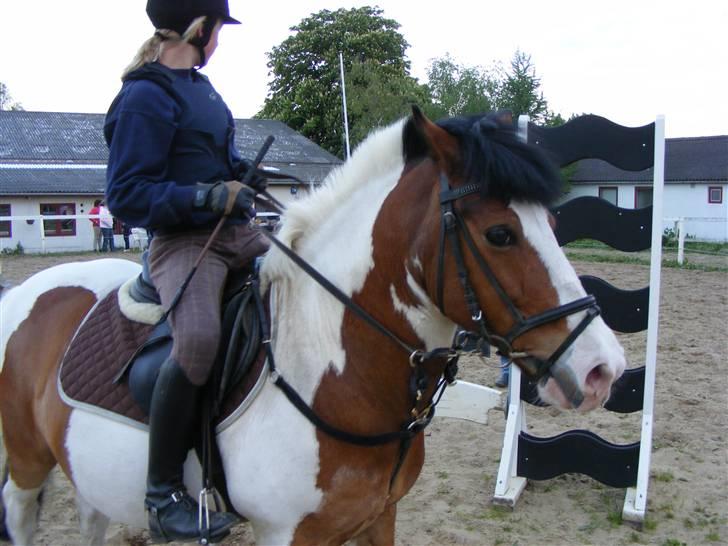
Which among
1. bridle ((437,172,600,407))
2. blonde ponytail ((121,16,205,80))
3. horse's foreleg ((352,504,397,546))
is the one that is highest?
blonde ponytail ((121,16,205,80))

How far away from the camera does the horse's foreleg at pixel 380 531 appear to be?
270cm

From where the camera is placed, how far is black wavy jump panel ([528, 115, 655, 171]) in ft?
13.9

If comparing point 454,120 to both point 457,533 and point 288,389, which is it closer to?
point 288,389

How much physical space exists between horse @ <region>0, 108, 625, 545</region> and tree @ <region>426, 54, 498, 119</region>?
4034 centimetres

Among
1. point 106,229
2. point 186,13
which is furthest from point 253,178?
point 106,229

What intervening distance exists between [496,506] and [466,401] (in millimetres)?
767

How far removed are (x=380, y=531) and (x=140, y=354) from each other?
49.9 inches

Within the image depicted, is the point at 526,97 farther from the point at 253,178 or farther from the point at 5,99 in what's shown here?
the point at 5,99

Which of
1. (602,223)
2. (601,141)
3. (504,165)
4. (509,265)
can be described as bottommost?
(509,265)

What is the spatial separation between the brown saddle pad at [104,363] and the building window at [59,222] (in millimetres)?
25312

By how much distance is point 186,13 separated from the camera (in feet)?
8.68

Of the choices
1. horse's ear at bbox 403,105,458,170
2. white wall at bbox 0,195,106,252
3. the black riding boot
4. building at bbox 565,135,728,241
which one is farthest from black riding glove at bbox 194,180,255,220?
building at bbox 565,135,728,241

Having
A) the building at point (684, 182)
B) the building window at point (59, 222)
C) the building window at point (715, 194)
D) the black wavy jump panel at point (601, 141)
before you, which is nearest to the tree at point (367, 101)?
the building at point (684, 182)

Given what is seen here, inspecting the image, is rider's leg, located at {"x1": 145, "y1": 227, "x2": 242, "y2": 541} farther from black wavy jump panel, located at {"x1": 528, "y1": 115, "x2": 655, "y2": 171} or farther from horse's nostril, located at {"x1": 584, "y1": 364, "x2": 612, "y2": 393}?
black wavy jump panel, located at {"x1": 528, "y1": 115, "x2": 655, "y2": 171}
